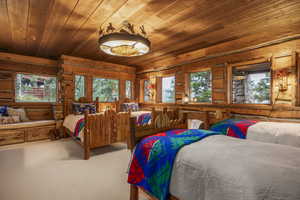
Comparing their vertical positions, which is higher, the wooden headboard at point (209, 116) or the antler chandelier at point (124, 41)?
the antler chandelier at point (124, 41)

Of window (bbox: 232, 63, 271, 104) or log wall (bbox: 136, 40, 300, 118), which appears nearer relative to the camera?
log wall (bbox: 136, 40, 300, 118)

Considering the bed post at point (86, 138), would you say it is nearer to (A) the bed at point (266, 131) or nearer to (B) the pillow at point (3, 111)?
(A) the bed at point (266, 131)

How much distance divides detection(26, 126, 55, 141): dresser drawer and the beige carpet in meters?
0.48

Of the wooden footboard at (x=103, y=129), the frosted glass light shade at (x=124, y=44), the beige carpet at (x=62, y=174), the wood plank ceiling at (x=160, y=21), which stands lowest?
the beige carpet at (x=62, y=174)

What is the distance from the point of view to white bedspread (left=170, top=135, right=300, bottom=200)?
0.80 m

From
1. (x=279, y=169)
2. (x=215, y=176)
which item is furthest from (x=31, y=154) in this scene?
(x=279, y=169)

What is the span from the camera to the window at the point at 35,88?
15.3 feet

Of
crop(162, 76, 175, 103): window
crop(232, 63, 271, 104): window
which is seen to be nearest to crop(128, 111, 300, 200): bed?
crop(162, 76, 175, 103): window

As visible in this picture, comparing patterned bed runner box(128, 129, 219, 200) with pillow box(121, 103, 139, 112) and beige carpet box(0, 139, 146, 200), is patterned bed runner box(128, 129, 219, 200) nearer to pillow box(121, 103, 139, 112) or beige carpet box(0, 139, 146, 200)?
beige carpet box(0, 139, 146, 200)

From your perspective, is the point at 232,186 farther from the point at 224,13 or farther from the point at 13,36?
the point at 13,36

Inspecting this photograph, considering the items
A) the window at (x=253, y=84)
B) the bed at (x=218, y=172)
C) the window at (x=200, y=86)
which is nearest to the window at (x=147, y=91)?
the window at (x=200, y=86)

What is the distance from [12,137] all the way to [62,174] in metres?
2.66

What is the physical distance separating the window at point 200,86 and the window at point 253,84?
3.80ft

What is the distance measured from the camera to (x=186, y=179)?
3.63ft
